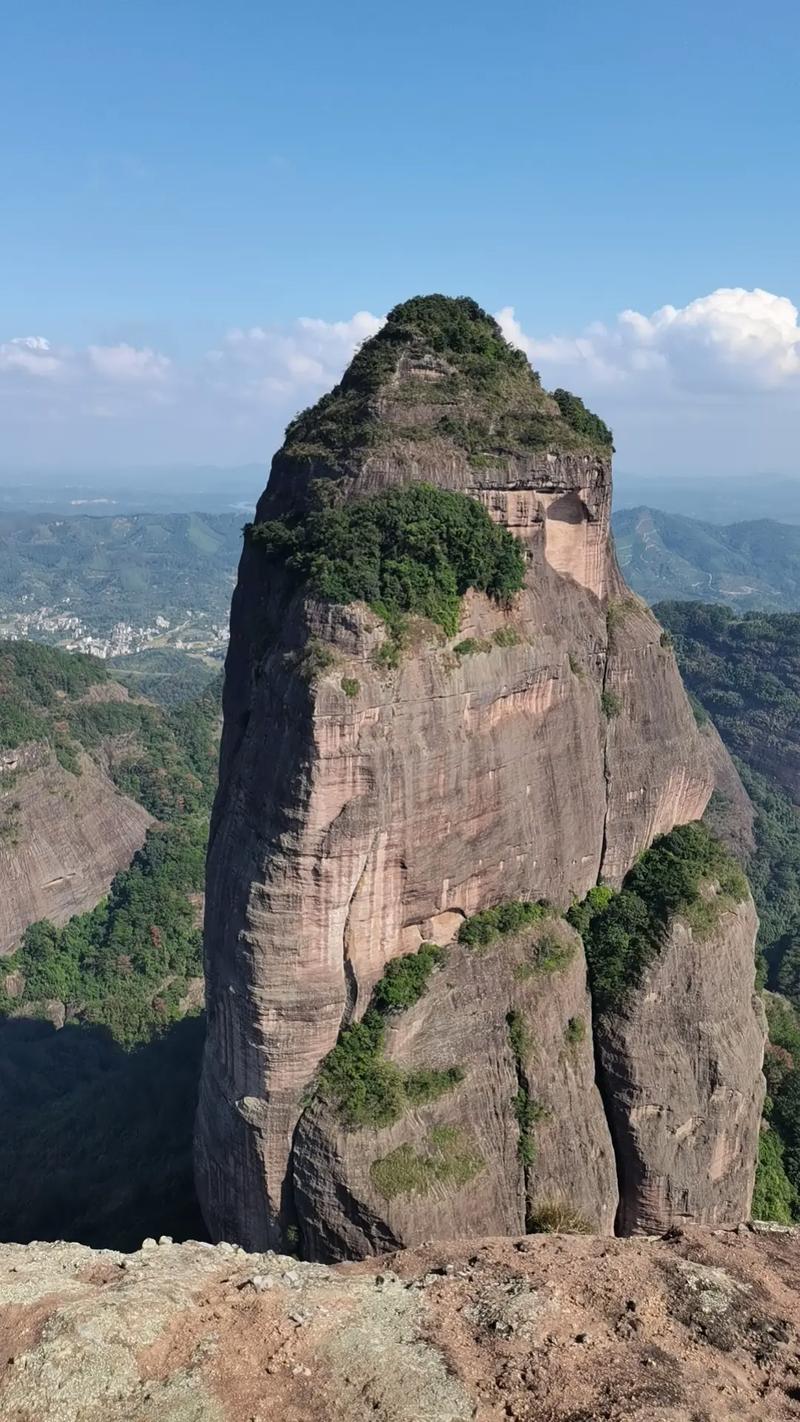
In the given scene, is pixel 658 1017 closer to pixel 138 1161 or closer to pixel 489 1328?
pixel 489 1328

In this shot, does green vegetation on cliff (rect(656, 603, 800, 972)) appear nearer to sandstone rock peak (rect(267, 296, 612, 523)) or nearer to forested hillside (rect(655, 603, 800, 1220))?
forested hillside (rect(655, 603, 800, 1220))

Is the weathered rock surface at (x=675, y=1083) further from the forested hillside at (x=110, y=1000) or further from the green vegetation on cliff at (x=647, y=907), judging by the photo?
the forested hillside at (x=110, y=1000)

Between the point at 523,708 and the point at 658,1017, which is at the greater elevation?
the point at 523,708

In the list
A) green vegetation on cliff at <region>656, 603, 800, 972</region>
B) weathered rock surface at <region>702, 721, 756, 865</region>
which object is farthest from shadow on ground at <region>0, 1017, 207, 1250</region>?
weathered rock surface at <region>702, 721, 756, 865</region>

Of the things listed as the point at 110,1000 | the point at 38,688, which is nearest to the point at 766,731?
the point at 110,1000

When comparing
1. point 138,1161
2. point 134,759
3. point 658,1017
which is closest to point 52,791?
point 134,759

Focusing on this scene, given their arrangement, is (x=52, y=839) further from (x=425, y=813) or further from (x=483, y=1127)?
(x=483, y=1127)
